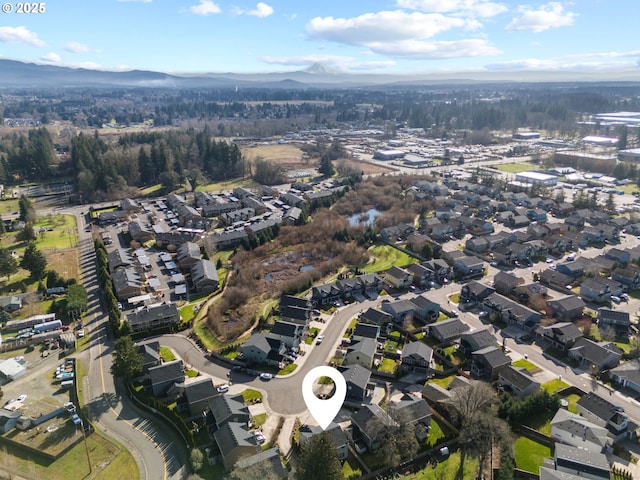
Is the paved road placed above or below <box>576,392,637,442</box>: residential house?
below

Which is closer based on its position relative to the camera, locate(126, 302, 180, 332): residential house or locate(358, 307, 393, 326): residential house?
locate(358, 307, 393, 326): residential house

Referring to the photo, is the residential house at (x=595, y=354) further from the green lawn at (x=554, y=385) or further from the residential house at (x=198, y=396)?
the residential house at (x=198, y=396)

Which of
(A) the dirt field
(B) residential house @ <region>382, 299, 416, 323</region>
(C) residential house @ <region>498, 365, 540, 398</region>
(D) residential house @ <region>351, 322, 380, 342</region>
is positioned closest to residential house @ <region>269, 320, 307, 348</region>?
(D) residential house @ <region>351, 322, 380, 342</region>

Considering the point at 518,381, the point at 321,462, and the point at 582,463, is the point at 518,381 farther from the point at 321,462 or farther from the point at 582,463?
the point at 321,462

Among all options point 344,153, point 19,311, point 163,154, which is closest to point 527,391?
point 19,311

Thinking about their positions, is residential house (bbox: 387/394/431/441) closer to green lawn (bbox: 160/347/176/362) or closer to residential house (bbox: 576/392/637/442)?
residential house (bbox: 576/392/637/442)

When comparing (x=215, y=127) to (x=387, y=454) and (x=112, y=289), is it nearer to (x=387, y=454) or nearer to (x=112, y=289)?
(x=112, y=289)
